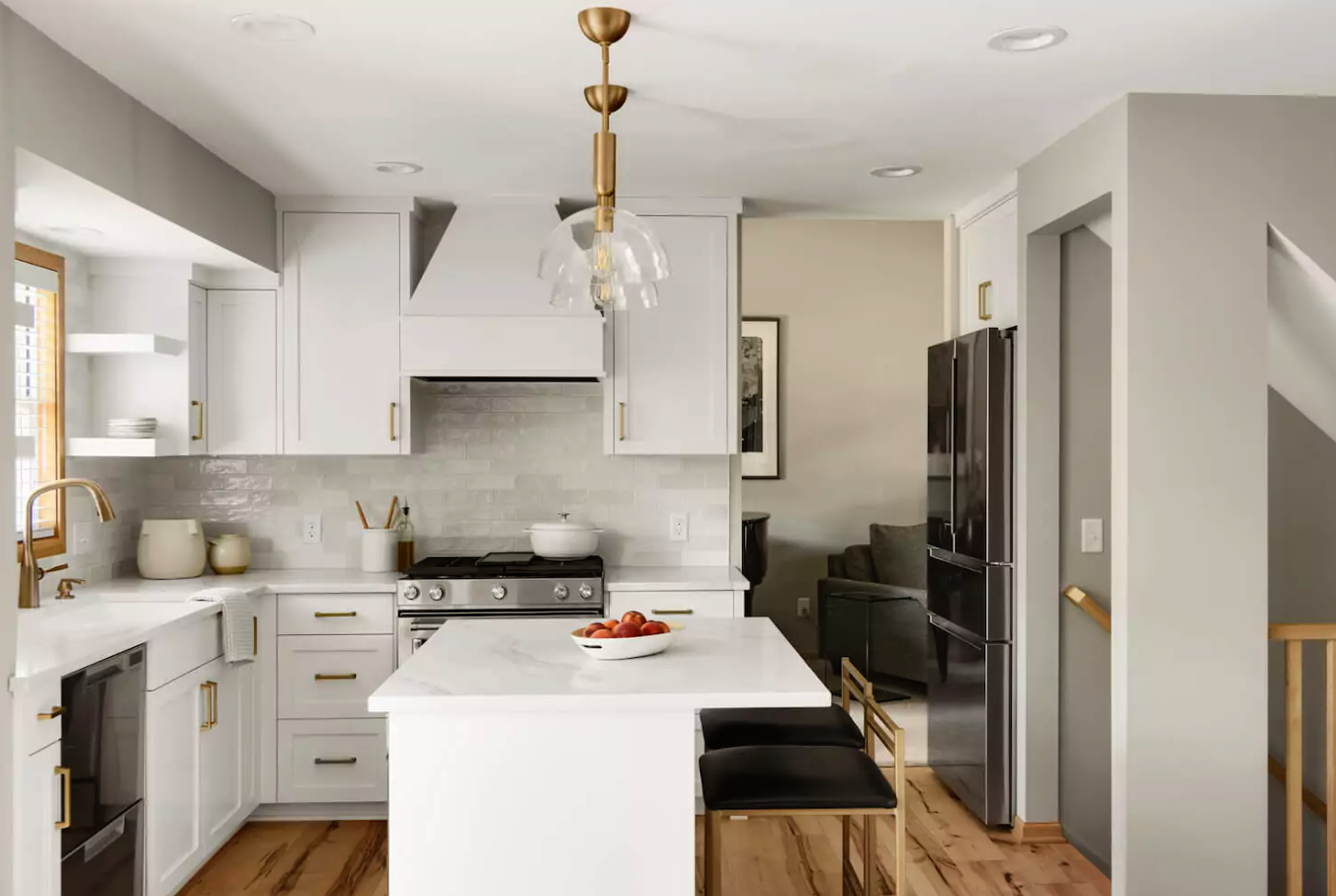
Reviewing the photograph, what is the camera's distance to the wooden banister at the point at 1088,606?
11.4 ft

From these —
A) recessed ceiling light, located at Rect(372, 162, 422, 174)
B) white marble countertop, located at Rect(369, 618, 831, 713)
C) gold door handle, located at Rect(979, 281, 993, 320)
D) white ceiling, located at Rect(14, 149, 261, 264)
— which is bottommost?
white marble countertop, located at Rect(369, 618, 831, 713)

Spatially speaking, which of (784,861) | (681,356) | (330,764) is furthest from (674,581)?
(330,764)

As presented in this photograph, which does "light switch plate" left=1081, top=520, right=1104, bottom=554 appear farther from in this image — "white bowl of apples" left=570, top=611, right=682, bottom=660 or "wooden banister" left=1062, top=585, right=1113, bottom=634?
"white bowl of apples" left=570, top=611, right=682, bottom=660

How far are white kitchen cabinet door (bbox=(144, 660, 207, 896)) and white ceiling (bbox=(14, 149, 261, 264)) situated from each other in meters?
1.44

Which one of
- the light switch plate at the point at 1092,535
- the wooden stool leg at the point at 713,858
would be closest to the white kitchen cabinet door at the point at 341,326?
the wooden stool leg at the point at 713,858

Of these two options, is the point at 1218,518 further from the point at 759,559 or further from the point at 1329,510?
the point at 759,559

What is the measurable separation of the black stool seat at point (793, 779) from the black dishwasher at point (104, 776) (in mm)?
1628

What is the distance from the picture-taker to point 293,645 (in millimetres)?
3988

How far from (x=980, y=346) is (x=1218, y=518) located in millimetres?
1121

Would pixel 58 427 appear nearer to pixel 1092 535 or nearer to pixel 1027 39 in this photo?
pixel 1027 39

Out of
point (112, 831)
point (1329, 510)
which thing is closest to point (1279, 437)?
point (1329, 510)

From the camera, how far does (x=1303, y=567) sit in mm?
3725

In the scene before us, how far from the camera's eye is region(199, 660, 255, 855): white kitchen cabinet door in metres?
3.53

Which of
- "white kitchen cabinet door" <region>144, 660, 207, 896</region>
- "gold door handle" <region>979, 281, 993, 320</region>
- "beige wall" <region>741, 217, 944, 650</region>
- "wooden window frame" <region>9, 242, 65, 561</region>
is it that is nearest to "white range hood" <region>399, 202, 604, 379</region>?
"wooden window frame" <region>9, 242, 65, 561</region>
